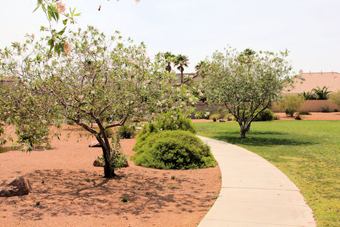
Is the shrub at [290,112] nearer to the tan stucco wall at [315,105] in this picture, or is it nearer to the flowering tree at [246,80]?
the tan stucco wall at [315,105]

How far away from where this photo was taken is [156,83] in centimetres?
800

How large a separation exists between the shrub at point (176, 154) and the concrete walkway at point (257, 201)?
97cm

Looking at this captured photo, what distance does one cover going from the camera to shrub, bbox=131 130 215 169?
10.9 meters

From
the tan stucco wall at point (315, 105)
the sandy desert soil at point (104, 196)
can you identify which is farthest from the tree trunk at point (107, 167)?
the tan stucco wall at point (315, 105)

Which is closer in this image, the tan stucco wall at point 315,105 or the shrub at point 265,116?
the shrub at point 265,116

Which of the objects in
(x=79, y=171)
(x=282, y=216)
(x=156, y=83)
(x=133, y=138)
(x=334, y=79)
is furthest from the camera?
(x=334, y=79)

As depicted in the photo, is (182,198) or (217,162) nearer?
(182,198)

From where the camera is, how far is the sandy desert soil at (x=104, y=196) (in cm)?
602

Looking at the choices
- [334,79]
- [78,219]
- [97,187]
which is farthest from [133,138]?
[334,79]

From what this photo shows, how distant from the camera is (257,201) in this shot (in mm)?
6719

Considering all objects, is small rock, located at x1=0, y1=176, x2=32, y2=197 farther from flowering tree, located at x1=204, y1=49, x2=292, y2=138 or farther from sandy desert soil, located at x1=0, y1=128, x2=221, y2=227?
flowering tree, located at x1=204, y1=49, x2=292, y2=138

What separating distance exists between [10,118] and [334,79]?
63.9 metres

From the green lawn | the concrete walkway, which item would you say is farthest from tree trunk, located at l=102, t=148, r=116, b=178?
the green lawn

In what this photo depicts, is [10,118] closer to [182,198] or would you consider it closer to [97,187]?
[97,187]
